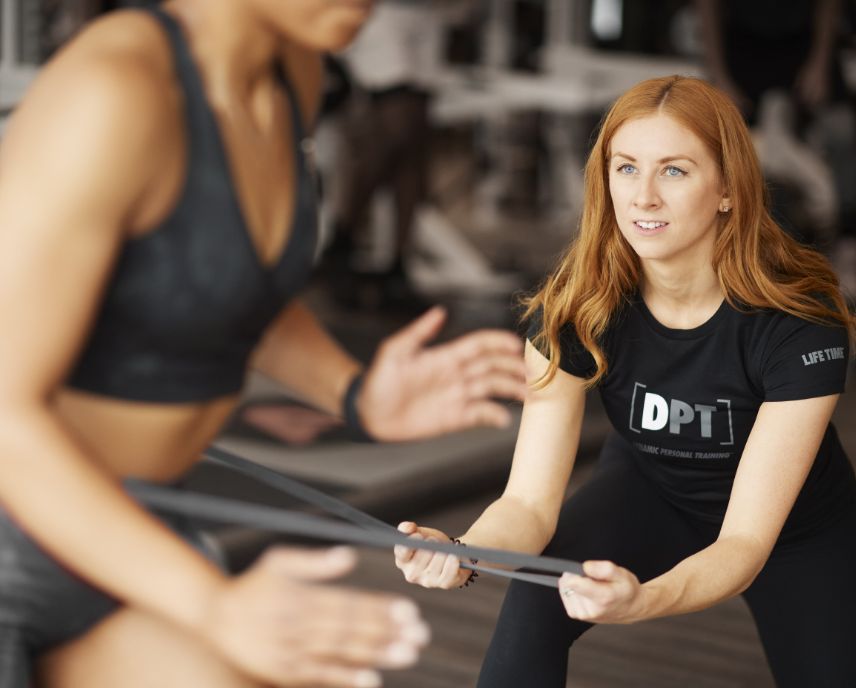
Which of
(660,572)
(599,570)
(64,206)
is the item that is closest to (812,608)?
(660,572)

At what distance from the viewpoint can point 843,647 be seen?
1.66 metres

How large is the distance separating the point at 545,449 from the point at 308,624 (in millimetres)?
931

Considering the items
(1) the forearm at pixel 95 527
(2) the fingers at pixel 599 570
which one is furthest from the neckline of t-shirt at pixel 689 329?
(1) the forearm at pixel 95 527

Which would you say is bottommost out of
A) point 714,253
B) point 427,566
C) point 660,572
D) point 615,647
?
point 615,647

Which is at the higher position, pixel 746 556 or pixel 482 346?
pixel 482 346

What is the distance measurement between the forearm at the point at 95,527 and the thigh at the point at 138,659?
0.19 feet

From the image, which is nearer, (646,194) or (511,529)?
(646,194)

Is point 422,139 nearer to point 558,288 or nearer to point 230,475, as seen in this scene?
point 230,475

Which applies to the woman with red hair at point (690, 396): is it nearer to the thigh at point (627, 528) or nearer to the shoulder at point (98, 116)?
the thigh at point (627, 528)

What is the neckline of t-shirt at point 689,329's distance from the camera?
1668mm

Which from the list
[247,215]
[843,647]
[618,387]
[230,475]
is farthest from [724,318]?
[230,475]

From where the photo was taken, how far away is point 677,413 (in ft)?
5.50

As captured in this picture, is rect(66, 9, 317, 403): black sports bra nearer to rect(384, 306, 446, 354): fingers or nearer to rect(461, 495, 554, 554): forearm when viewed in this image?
rect(384, 306, 446, 354): fingers

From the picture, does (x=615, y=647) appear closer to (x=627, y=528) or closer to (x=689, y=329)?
(x=627, y=528)
